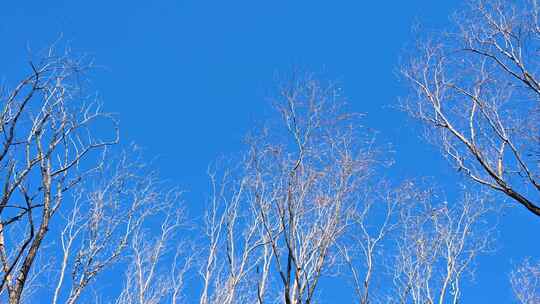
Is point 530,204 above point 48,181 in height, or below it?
above

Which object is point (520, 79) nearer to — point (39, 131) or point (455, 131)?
point (455, 131)

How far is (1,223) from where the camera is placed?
3672 millimetres

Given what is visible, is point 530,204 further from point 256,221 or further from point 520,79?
point 256,221

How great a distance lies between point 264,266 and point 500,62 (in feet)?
24.2

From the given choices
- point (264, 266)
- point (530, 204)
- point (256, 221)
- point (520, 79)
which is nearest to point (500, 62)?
point (520, 79)

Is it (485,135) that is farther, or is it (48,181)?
(485,135)

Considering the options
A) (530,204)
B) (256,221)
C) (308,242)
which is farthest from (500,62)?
(256,221)

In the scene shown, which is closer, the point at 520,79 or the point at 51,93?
the point at 51,93

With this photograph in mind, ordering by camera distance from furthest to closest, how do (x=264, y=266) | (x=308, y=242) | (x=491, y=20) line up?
(x=264, y=266)
(x=308, y=242)
(x=491, y=20)

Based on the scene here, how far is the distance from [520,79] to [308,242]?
3331 mm

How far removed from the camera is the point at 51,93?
178 inches

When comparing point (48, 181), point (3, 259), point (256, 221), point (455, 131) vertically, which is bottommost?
point (3, 259)

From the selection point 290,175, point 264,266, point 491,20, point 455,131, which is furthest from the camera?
point 264,266

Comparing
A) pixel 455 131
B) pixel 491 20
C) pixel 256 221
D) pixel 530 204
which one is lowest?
pixel 530 204
